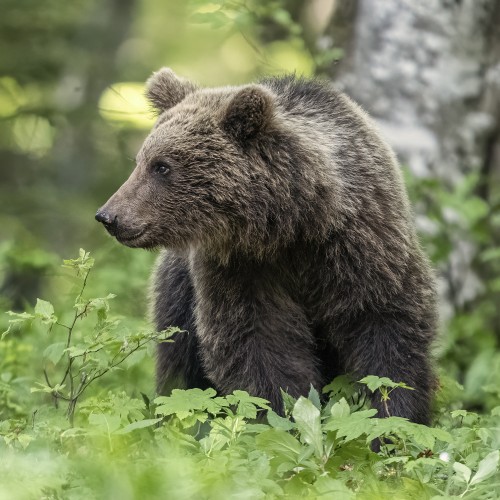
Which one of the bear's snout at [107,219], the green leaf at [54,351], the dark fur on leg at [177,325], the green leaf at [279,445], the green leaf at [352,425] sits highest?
the bear's snout at [107,219]

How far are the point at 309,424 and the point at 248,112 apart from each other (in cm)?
193

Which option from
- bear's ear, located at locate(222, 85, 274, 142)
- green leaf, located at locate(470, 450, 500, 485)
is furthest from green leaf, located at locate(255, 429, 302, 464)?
bear's ear, located at locate(222, 85, 274, 142)

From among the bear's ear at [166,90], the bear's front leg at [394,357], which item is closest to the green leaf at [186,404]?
the bear's front leg at [394,357]

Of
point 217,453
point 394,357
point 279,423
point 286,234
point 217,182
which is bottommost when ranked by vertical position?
point 394,357

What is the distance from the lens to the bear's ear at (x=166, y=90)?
19.0 ft

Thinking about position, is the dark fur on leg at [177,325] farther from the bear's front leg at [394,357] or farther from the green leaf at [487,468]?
the green leaf at [487,468]

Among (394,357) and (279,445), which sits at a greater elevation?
(279,445)

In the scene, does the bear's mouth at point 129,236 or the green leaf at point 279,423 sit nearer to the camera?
the green leaf at point 279,423

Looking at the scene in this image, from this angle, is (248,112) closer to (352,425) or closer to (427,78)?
(352,425)

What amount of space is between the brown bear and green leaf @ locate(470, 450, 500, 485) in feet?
5.71

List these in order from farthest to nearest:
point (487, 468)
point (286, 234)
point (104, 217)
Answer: point (286, 234), point (104, 217), point (487, 468)

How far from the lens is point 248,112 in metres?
5.16

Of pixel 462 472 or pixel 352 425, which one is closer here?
pixel 462 472

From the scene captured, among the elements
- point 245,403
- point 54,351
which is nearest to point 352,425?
point 245,403
